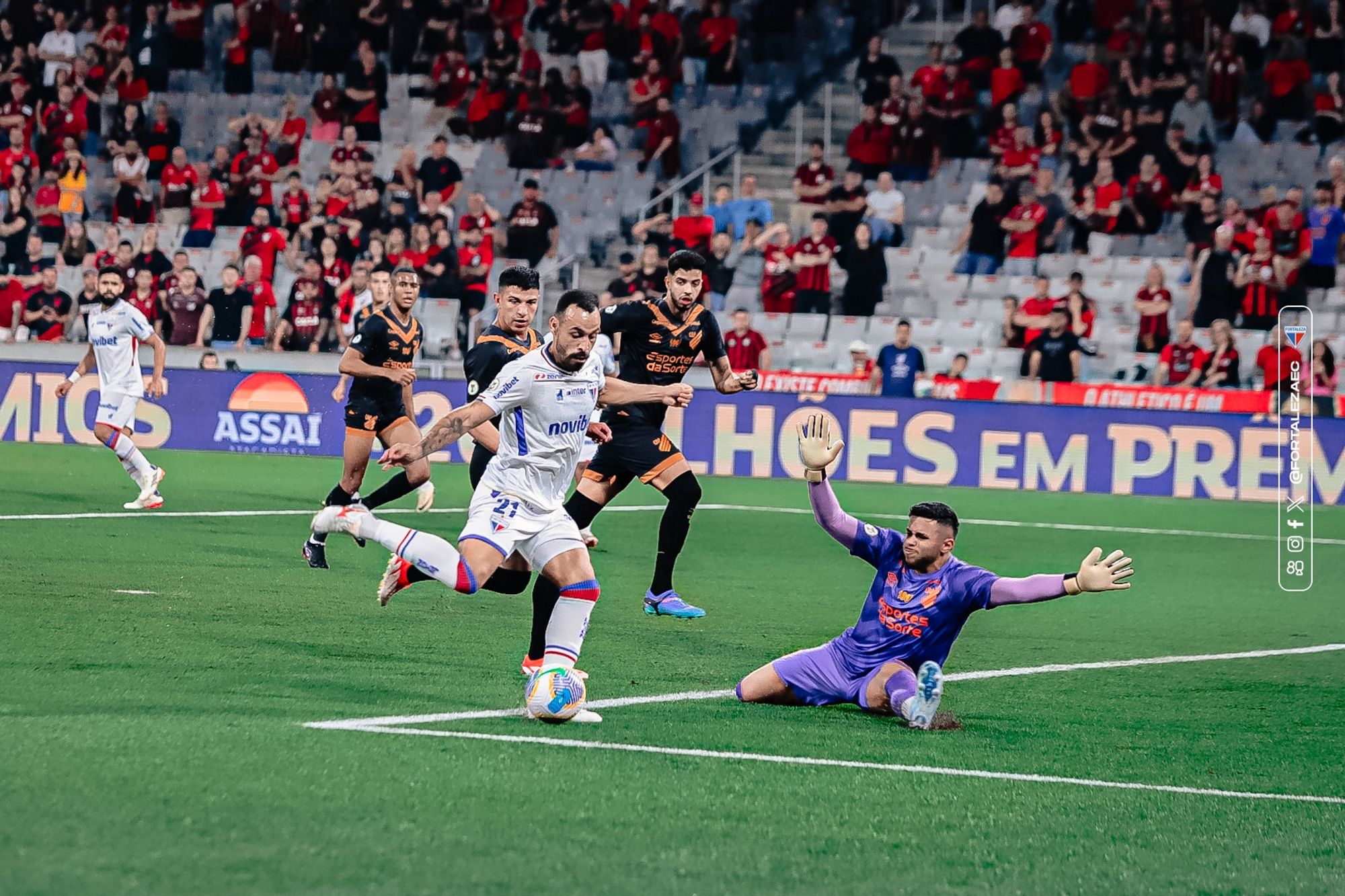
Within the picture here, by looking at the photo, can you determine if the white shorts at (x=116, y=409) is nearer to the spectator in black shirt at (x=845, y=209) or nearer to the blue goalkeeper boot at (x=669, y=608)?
the blue goalkeeper boot at (x=669, y=608)

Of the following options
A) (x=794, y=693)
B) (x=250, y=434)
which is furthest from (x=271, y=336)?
(x=794, y=693)

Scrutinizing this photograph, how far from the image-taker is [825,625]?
1108 cm

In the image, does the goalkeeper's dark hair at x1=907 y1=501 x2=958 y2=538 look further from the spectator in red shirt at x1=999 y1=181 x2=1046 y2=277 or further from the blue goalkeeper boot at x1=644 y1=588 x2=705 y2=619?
Answer: the spectator in red shirt at x1=999 y1=181 x2=1046 y2=277

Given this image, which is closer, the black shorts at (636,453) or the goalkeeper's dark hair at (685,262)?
the goalkeeper's dark hair at (685,262)

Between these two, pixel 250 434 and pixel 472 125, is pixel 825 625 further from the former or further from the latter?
pixel 472 125

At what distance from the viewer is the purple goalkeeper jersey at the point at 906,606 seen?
7.91 m

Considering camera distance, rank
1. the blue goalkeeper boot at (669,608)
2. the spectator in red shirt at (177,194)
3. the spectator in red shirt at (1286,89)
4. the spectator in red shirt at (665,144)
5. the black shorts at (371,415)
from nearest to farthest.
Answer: the blue goalkeeper boot at (669,608) → the black shorts at (371,415) → the spectator in red shirt at (1286,89) → the spectator in red shirt at (665,144) → the spectator in red shirt at (177,194)

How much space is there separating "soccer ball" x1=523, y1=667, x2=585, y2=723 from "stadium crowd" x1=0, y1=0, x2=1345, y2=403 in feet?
52.2

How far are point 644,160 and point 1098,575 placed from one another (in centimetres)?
2148

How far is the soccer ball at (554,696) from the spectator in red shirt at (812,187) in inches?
767

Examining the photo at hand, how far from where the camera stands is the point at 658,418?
465 inches

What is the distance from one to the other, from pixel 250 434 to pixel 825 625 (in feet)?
45.2

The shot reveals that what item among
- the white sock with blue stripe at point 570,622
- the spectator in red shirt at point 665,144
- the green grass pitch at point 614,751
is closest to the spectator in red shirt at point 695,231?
the spectator in red shirt at point 665,144

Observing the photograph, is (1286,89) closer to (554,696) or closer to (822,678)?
(822,678)
